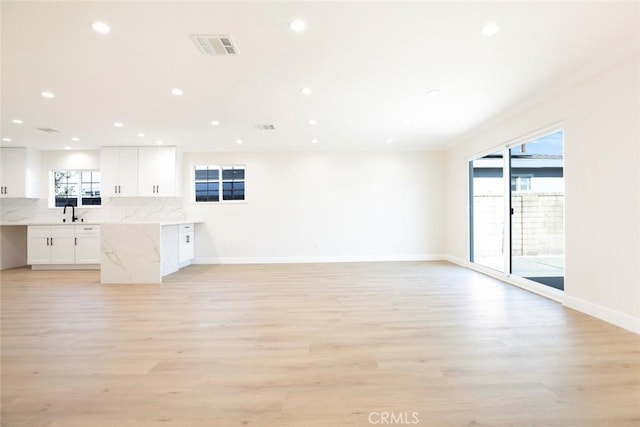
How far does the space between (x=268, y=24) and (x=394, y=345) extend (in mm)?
2802

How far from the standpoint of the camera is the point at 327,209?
23.1ft

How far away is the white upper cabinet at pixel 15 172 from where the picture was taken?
21.1 feet

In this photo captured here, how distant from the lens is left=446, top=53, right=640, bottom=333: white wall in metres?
2.75

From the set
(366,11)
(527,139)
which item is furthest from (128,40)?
(527,139)

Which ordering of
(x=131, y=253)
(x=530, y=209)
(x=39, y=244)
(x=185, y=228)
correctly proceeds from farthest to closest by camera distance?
(x=185, y=228) < (x=39, y=244) < (x=530, y=209) < (x=131, y=253)

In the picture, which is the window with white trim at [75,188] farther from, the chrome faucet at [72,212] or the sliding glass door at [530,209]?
Result: the sliding glass door at [530,209]

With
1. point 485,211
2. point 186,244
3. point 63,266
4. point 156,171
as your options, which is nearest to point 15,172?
point 63,266

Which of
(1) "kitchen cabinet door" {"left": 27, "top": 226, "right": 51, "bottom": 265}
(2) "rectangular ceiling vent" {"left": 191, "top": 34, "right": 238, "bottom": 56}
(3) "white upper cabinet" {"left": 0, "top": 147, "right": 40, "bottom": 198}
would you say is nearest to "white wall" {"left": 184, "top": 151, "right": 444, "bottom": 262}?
(1) "kitchen cabinet door" {"left": 27, "top": 226, "right": 51, "bottom": 265}

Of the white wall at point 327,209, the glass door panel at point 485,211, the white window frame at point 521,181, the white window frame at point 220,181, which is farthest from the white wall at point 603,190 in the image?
the white window frame at point 220,181

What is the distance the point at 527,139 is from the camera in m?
4.26

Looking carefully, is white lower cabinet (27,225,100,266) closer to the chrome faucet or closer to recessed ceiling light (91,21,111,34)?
the chrome faucet

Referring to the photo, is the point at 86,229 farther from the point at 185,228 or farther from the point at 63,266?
the point at 185,228

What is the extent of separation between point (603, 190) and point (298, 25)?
134 inches

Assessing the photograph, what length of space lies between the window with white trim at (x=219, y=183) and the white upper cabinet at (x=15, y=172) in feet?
11.6
